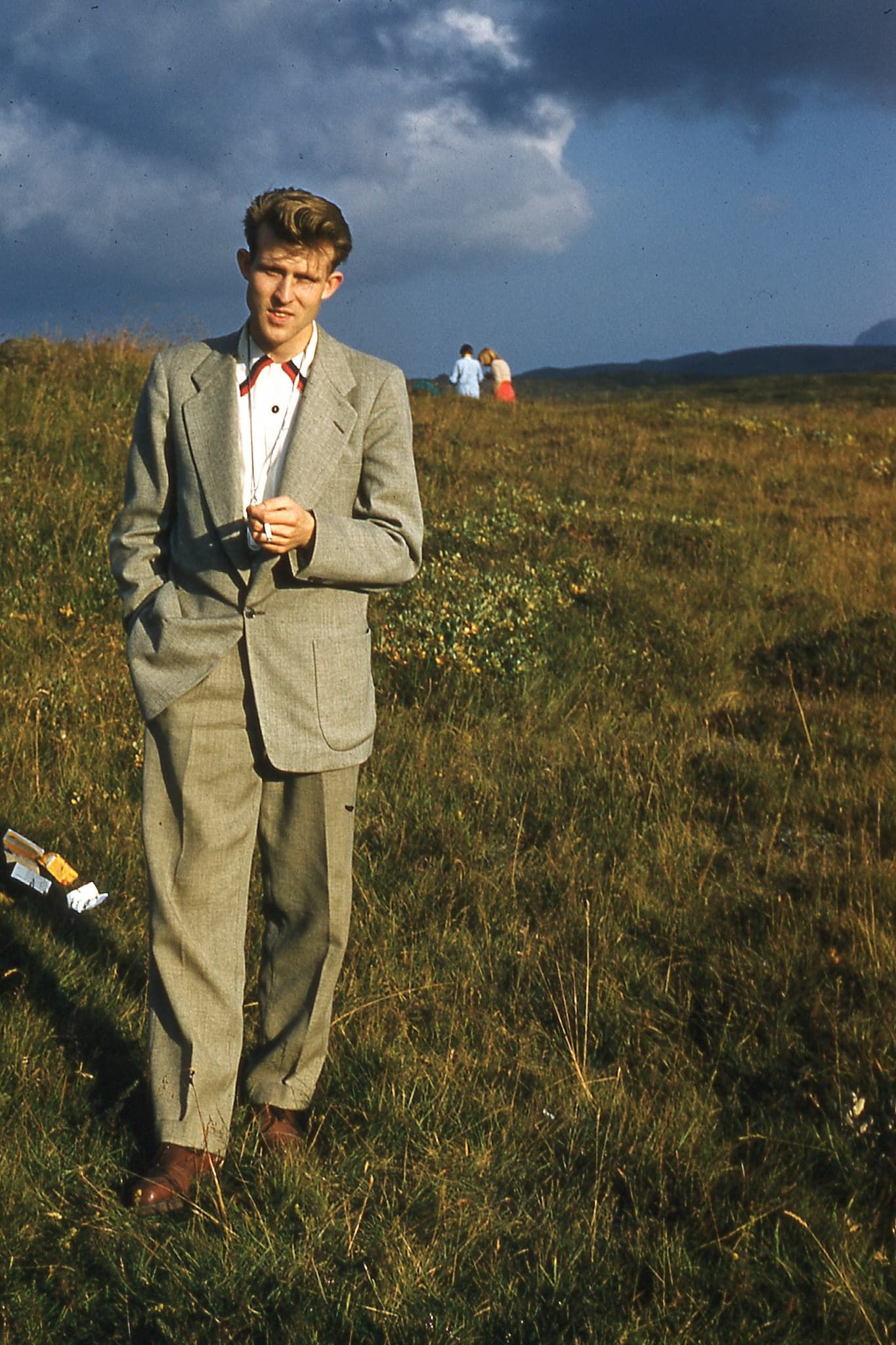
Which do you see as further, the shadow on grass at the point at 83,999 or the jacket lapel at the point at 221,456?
the shadow on grass at the point at 83,999

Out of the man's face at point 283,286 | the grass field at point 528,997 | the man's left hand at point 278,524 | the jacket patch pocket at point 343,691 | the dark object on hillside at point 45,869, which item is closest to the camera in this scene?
the man's left hand at point 278,524

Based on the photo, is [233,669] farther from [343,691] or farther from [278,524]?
[278,524]

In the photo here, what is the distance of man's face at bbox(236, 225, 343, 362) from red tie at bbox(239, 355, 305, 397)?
0.16 feet

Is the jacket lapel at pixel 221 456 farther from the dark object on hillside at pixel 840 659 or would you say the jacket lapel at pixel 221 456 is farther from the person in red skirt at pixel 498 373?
the person in red skirt at pixel 498 373

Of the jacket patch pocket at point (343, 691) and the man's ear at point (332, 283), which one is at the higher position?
the man's ear at point (332, 283)

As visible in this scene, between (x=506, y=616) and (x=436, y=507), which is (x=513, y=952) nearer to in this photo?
(x=506, y=616)

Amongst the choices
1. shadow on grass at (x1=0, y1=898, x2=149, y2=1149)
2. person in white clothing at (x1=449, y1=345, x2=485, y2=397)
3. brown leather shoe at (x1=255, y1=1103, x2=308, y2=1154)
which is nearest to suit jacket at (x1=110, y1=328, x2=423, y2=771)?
brown leather shoe at (x1=255, y1=1103, x2=308, y2=1154)

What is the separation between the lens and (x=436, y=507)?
12.5 metres

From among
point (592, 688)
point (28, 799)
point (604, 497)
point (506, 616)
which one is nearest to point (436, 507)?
point (604, 497)

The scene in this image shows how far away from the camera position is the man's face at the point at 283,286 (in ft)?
10.3

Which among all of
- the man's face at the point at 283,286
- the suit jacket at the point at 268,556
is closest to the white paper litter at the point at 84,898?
the suit jacket at the point at 268,556

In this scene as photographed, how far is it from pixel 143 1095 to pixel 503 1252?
4.31 ft

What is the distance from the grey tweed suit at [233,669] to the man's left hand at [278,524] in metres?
0.11

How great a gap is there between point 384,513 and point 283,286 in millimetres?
642
